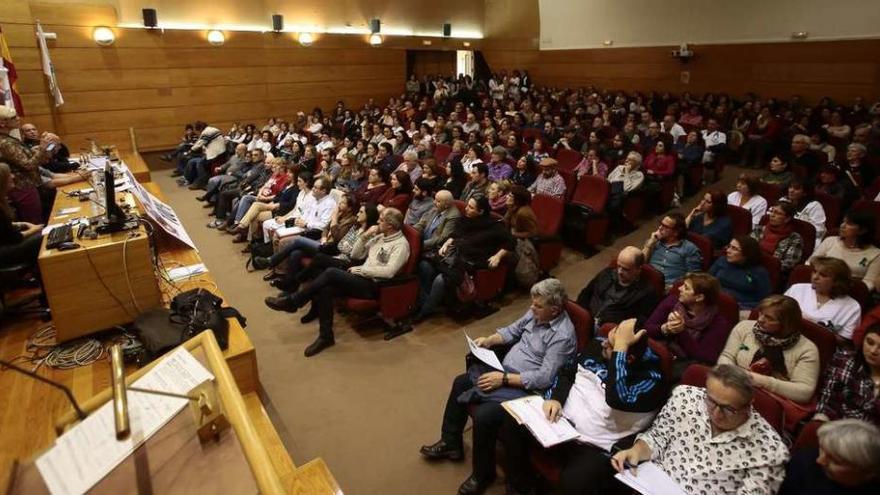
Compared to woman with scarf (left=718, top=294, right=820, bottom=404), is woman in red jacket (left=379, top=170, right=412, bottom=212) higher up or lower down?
higher up

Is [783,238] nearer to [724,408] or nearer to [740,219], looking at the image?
[740,219]

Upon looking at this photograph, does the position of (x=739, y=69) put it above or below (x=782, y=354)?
above

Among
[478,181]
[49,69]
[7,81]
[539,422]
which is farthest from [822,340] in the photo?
[49,69]

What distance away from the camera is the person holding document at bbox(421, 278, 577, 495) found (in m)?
2.28

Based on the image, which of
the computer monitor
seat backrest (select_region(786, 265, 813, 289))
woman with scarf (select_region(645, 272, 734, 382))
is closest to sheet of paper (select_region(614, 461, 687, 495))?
woman with scarf (select_region(645, 272, 734, 382))

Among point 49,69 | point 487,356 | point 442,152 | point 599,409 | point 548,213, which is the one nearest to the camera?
point 599,409

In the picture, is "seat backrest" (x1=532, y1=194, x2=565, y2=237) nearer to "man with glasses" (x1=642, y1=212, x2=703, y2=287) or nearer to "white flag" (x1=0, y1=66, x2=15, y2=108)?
"man with glasses" (x1=642, y1=212, x2=703, y2=287)

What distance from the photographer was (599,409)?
2070 mm

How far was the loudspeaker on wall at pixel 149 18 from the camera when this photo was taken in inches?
358

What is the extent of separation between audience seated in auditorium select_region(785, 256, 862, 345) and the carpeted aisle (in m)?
1.83

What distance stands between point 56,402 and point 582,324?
263 cm

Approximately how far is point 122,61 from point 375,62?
568cm

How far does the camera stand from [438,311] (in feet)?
13.2

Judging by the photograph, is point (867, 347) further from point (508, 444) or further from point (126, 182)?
point (126, 182)
